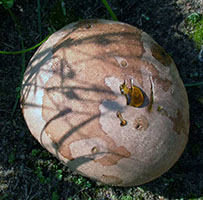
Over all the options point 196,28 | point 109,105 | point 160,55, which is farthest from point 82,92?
point 196,28

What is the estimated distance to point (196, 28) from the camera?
2.85 m

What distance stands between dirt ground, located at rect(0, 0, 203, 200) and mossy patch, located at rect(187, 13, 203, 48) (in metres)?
0.04

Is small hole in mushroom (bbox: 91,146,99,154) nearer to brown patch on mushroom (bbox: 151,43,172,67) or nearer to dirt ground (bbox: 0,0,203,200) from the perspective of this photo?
brown patch on mushroom (bbox: 151,43,172,67)

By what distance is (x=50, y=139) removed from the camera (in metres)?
1.95

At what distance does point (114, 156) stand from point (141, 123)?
0.28 m

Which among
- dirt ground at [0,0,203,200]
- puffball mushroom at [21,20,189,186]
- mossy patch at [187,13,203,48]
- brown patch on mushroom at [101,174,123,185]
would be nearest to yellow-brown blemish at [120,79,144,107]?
puffball mushroom at [21,20,189,186]

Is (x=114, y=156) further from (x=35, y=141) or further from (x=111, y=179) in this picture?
(x=35, y=141)

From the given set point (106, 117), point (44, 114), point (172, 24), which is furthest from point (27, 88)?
point (172, 24)

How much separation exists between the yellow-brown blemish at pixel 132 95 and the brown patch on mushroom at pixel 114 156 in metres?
0.30

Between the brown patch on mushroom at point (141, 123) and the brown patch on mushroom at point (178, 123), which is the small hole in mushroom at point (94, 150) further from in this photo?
the brown patch on mushroom at point (178, 123)

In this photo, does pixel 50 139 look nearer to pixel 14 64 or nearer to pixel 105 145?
pixel 105 145

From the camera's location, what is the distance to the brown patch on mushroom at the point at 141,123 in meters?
1.77

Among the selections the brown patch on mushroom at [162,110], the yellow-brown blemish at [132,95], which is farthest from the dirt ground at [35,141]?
the yellow-brown blemish at [132,95]

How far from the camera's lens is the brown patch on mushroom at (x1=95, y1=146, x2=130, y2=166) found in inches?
69.9
